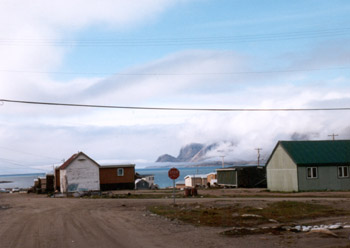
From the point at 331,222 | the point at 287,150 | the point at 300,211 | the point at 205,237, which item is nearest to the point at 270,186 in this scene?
the point at 287,150

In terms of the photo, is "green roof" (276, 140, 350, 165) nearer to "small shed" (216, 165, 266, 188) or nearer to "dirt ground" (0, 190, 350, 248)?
"small shed" (216, 165, 266, 188)

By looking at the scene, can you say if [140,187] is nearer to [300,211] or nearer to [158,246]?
[300,211]

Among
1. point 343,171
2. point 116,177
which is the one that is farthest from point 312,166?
point 116,177

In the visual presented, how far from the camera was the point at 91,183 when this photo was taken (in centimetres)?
6531

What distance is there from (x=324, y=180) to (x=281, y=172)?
205 inches

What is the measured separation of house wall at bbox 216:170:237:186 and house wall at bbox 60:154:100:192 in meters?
21.2

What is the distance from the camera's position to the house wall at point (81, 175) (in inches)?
2530

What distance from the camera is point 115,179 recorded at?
69562 millimetres

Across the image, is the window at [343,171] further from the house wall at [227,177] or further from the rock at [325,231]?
the rock at [325,231]

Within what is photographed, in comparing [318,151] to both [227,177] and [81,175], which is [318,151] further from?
[81,175]

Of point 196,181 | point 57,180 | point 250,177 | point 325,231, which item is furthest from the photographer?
point 196,181

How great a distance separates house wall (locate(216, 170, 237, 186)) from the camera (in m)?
69.9

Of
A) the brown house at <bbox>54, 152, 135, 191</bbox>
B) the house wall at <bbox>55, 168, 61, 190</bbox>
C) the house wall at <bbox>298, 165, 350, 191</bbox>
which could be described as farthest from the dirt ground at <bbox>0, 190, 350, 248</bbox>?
the house wall at <bbox>55, 168, 61, 190</bbox>

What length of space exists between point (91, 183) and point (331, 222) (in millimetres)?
50296
